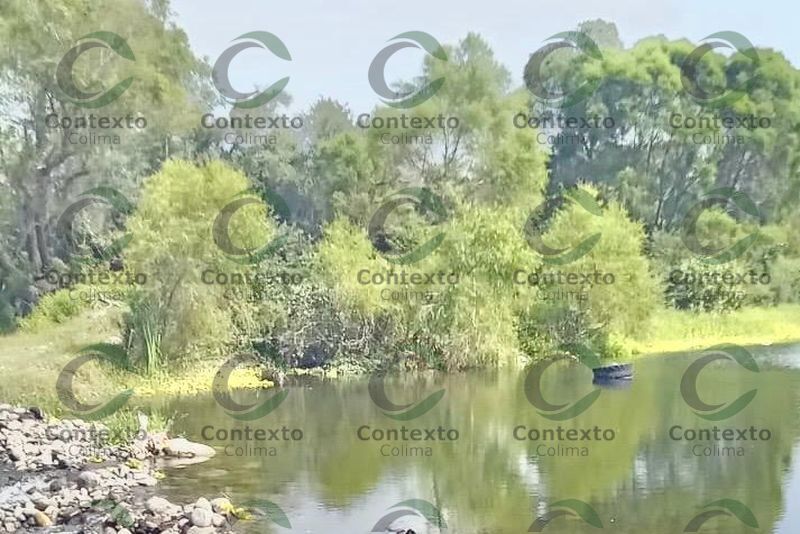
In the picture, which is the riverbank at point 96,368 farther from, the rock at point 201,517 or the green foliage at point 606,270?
the rock at point 201,517

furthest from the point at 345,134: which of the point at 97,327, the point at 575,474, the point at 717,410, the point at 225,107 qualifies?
the point at 575,474

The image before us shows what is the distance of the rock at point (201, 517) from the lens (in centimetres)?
824

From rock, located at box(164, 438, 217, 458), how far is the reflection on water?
17 cm

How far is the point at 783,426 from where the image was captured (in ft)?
39.5

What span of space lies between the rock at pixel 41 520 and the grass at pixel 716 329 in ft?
43.4

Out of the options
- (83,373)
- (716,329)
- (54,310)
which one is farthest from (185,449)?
(716,329)

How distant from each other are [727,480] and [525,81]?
1878 cm

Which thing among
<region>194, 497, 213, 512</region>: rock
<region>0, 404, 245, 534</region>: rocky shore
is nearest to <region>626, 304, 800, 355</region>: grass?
<region>0, 404, 245, 534</region>: rocky shore

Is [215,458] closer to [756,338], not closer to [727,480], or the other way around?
[727,480]

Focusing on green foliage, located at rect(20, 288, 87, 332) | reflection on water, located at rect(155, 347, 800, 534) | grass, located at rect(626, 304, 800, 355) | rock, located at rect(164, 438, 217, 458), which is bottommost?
reflection on water, located at rect(155, 347, 800, 534)

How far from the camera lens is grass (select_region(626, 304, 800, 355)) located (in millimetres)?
19688

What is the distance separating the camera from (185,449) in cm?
1106

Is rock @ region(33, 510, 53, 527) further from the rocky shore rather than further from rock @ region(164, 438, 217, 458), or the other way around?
rock @ region(164, 438, 217, 458)

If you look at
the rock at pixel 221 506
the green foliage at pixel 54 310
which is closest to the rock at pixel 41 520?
the rock at pixel 221 506
